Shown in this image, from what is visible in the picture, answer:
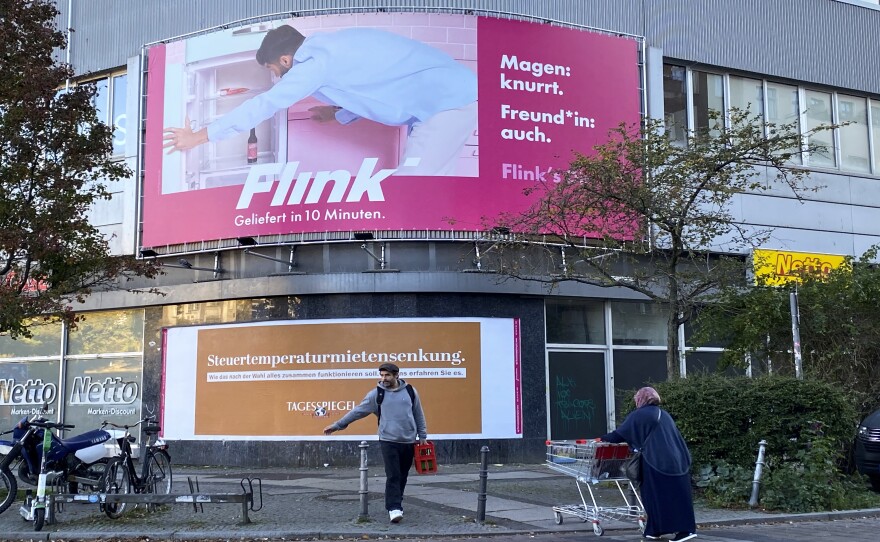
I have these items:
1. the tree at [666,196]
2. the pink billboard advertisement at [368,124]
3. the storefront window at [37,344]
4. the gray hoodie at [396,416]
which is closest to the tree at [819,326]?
the tree at [666,196]

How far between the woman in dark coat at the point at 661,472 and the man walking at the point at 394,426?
120 inches

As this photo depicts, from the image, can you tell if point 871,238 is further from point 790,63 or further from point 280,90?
point 280,90

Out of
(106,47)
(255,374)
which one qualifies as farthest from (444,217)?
(106,47)

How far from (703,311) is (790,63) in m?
10.3

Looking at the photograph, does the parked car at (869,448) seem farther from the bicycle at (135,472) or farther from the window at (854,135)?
the window at (854,135)

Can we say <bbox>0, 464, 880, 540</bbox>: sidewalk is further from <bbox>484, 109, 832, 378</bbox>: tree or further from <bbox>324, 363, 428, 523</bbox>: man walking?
<bbox>484, 109, 832, 378</bbox>: tree

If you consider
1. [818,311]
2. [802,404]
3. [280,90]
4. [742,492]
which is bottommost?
[742,492]

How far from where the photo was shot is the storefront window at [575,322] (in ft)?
65.5

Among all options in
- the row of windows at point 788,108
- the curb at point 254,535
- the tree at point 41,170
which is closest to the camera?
the curb at point 254,535

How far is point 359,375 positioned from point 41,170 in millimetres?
7094

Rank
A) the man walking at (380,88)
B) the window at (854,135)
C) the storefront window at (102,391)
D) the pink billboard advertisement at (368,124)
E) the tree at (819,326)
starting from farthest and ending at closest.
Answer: the window at (854,135)
the storefront window at (102,391)
the man walking at (380,88)
the pink billboard advertisement at (368,124)
the tree at (819,326)

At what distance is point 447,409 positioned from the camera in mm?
18406

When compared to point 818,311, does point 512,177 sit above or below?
above

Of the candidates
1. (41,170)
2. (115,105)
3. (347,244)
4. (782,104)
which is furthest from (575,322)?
(115,105)
